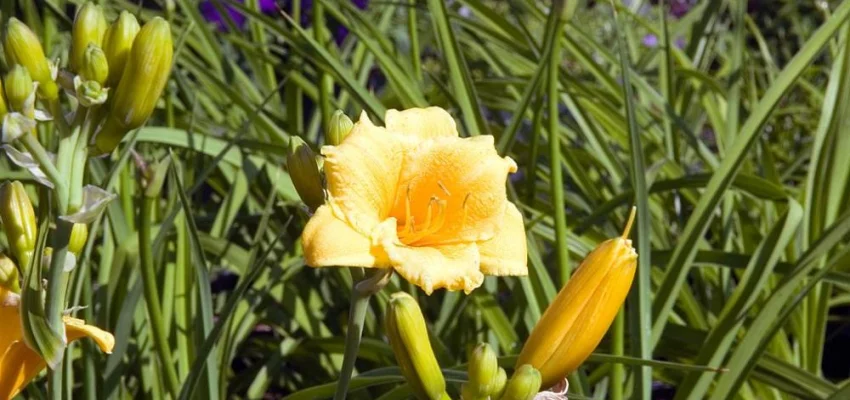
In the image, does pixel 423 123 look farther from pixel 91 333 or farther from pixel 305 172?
pixel 91 333

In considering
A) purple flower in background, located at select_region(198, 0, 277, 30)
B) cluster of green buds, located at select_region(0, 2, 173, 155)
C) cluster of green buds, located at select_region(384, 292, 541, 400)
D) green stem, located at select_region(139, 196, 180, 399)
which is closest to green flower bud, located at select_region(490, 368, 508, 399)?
cluster of green buds, located at select_region(384, 292, 541, 400)

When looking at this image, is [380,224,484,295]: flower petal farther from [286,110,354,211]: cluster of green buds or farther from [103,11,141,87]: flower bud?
[103,11,141,87]: flower bud

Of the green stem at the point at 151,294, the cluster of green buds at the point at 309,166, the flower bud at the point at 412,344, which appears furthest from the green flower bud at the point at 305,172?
the green stem at the point at 151,294

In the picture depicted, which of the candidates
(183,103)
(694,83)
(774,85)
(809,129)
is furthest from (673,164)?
(809,129)

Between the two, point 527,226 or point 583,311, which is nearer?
point 583,311

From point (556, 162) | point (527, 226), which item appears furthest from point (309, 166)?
point (527, 226)

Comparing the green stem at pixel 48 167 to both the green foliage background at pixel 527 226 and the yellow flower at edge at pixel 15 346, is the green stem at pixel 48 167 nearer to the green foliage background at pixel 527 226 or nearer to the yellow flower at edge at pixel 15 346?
the yellow flower at edge at pixel 15 346
